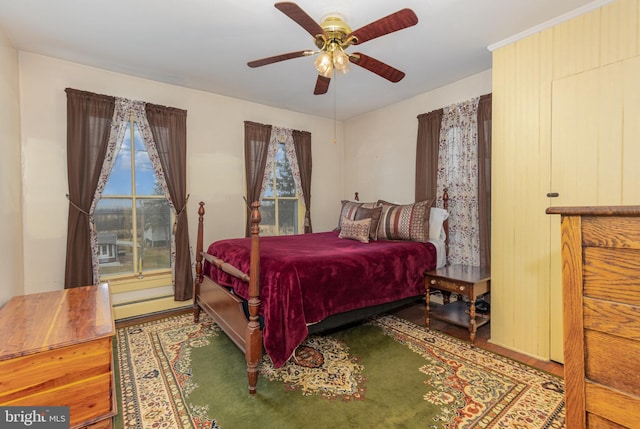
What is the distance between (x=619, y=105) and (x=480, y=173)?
127cm

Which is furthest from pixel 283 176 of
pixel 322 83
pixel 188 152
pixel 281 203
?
pixel 322 83

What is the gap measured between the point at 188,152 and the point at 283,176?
4.58ft

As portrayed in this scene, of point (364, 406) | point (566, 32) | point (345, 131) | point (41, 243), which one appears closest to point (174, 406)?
point (364, 406)

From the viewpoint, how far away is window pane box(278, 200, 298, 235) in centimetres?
463

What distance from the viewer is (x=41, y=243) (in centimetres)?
294

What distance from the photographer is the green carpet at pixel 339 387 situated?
5.68ft

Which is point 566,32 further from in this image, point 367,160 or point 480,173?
point 367,160

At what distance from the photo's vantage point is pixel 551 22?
234cm

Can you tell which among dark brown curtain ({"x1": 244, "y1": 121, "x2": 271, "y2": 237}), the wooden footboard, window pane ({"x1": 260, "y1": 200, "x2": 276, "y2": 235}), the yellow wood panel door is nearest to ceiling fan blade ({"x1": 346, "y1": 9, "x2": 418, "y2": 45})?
the wooden footboard

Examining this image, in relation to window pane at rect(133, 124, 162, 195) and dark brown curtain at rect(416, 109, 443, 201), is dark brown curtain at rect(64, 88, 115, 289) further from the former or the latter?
dark brown curtain at rect(416, 109, 443, 201)

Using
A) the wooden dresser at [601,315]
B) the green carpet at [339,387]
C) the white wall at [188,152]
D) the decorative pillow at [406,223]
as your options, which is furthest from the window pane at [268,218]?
the wooden dresser at [601,315]

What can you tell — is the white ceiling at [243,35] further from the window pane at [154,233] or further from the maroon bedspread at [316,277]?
the maroon bedspread at [316,277]

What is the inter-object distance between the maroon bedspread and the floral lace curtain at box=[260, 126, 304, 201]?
1.33 metres

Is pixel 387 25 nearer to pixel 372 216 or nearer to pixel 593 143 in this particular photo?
pixel 593 143
